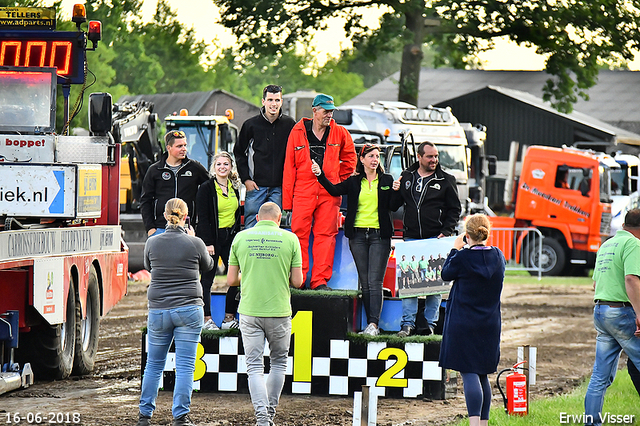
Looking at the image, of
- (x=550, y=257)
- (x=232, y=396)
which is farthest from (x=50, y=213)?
(x=550, y=257)

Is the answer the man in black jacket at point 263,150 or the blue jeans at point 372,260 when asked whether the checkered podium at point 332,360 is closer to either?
the blue jeans at point 372,260

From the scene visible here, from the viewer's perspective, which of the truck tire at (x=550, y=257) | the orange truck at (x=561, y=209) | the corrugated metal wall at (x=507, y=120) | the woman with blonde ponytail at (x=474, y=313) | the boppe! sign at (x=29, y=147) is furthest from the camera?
the corrugated metal wall at (x=507, y=120)

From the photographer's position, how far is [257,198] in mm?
9828

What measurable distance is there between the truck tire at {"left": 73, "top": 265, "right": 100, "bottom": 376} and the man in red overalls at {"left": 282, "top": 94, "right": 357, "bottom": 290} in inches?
105

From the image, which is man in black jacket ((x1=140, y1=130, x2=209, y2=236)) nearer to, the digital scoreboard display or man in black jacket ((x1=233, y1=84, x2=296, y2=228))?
man in black jacket ((x1=233, y1=84, x2=296, y2=228))

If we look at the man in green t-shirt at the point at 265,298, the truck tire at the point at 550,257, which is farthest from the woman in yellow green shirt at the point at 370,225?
the truck tire at the point at 550,257

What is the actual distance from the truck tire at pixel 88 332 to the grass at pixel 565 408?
14.4 ft

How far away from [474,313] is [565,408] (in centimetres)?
221

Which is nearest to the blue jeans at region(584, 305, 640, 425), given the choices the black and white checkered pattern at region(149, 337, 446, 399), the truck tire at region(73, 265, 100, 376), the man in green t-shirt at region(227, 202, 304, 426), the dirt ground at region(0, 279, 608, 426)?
the dirt ground at region(0, 279, 608, 426)

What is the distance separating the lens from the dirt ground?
8.61m

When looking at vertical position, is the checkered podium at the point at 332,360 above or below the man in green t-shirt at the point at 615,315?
below

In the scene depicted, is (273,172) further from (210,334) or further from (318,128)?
(210,334)

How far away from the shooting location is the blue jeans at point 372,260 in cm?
974

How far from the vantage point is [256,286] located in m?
7.64
